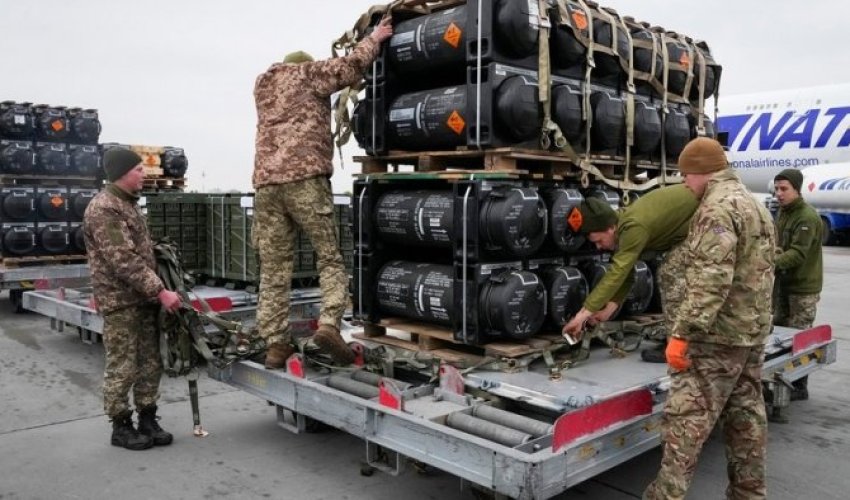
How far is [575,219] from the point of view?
5.05 metres

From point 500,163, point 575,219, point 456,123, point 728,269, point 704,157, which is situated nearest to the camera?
point 728,269

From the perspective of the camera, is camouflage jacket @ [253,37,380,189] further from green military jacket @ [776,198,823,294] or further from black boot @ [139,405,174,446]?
green military jacket @ [776,198,823,294]

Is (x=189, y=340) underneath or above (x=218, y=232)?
underneath

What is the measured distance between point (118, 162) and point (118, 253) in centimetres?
66

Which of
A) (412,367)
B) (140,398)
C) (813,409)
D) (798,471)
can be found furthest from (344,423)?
(813,409)

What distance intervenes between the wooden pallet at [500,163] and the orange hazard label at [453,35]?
72 centimetres

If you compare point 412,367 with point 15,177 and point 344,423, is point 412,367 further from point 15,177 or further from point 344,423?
point 15,177

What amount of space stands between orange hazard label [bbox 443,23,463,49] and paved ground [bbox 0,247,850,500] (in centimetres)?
284

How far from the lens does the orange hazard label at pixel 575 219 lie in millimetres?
5043

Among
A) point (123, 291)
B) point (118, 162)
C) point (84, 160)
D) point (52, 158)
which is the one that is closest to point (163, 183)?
point (84, 160)

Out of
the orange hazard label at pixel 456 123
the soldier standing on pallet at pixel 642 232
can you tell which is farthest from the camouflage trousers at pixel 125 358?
the soldier standing on pallet at pixel 642 232

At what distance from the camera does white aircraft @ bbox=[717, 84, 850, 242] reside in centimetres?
2228

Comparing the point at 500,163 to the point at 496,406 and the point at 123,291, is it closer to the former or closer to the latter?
the point at 496,406

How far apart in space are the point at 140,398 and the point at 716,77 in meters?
5.69
